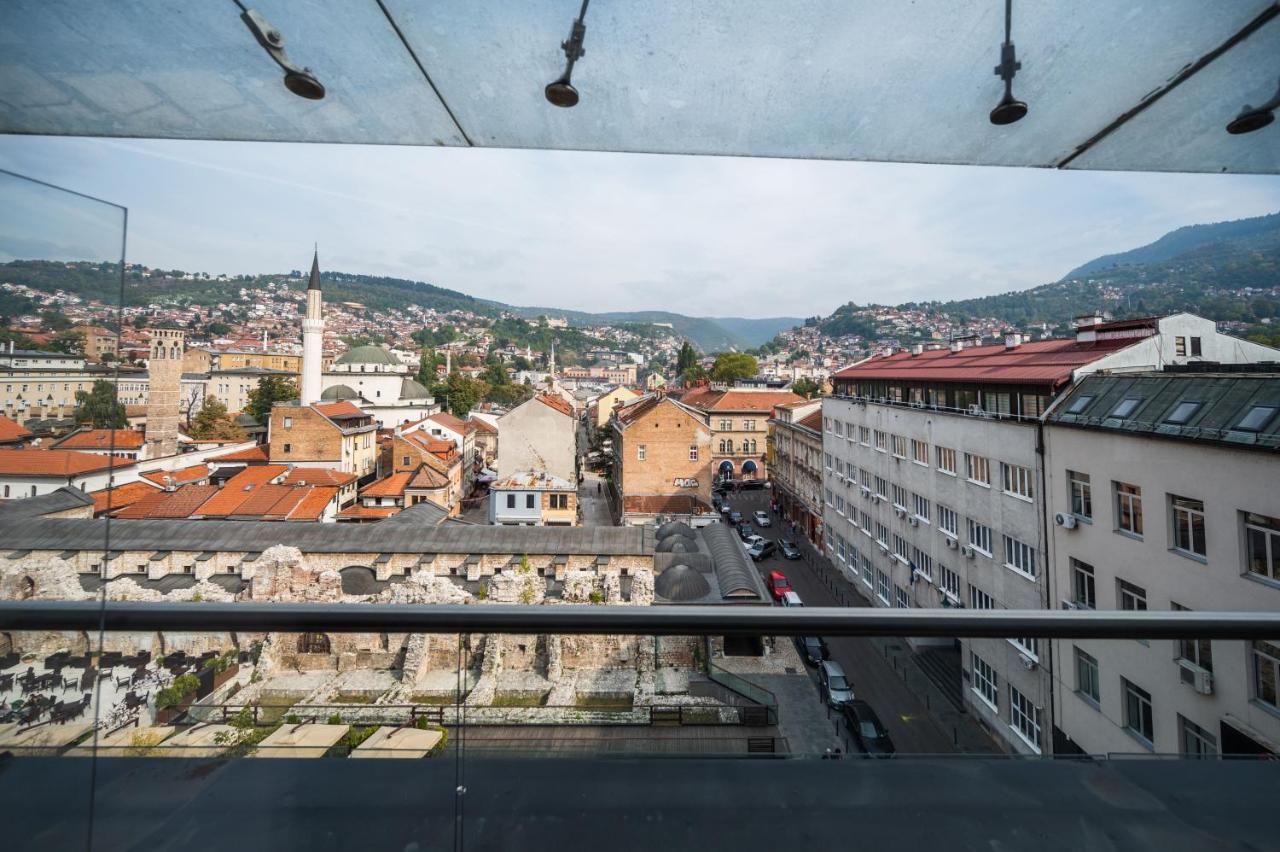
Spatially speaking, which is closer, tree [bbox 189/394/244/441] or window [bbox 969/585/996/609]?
window [bbox 969/585/996/609]

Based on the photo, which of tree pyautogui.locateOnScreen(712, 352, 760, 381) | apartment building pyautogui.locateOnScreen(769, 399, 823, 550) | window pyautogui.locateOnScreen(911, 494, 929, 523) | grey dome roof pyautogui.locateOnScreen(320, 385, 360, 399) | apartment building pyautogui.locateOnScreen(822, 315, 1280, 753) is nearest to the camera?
apartment building pyautogui.locateOnScreen(822, 315, 1280, 753)

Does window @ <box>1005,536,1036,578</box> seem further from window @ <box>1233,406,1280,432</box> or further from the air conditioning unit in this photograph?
the air conditioning unit

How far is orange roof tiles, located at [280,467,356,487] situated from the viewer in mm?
9618

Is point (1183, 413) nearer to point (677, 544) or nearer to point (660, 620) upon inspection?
point (660, 620)

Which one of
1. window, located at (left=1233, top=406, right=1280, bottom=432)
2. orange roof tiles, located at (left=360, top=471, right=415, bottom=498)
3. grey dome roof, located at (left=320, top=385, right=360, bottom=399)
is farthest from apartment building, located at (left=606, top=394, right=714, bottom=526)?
grey dome roof, located at (left=320, top=385, right=360, bottom=399)

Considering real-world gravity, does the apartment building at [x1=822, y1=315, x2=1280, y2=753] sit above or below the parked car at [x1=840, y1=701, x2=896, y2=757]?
above

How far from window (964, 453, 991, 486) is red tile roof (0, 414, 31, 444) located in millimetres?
8854

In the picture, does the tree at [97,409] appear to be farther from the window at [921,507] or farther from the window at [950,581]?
the window at [921,507]

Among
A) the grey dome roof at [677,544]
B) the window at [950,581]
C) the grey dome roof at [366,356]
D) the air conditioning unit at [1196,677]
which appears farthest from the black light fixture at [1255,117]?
the grey dome roof at [366,356]

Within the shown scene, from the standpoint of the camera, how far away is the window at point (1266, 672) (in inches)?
43.4

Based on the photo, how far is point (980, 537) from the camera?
782cm

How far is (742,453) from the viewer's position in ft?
80.9

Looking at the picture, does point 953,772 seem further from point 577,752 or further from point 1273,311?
point 1273,311

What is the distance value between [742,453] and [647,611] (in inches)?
951
